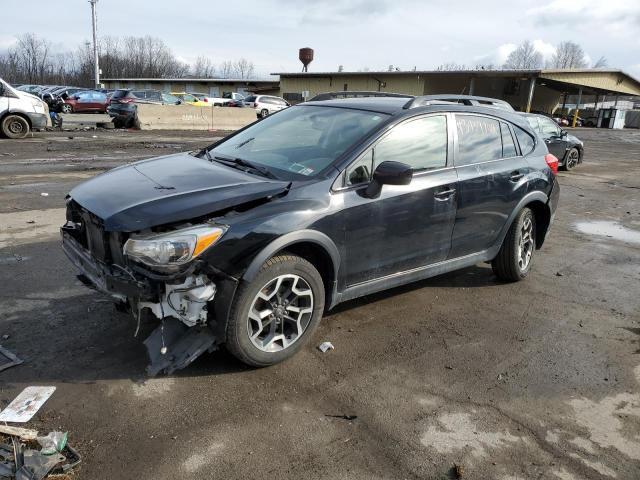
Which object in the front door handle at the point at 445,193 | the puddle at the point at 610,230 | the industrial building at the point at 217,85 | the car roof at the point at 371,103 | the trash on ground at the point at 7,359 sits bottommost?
the puddle at the point at 610,230

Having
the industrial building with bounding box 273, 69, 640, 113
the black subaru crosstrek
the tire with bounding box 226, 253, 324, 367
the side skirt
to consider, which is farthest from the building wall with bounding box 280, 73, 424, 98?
the tire with bounding box 226, 253, 324, 367

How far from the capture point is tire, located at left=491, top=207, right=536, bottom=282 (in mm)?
5203

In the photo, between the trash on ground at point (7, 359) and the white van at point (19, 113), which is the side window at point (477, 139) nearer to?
the trash on ground at point (7, 359)

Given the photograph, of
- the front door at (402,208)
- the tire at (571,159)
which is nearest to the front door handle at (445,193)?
the front door at (402,208)

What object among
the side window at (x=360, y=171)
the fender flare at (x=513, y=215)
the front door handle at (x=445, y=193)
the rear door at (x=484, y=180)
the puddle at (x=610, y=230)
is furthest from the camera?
the puddle at (x=610, y=230)

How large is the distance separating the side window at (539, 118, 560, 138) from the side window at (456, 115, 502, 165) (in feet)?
37.5

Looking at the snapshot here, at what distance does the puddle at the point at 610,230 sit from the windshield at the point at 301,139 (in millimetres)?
5560

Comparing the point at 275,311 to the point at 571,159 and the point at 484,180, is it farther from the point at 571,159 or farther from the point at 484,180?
the point at 571,159

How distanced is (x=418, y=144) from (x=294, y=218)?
4.79 ft

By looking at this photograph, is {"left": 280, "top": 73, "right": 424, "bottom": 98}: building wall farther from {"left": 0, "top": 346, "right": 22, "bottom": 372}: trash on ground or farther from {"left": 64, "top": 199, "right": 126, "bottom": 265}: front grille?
{"left": 0, "top": 346, "right": 22, "bottom": 372}: trash on ground

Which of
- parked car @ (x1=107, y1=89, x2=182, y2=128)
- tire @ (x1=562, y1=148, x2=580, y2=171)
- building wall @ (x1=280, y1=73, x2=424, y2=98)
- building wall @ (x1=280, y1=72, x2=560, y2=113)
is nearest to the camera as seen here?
tire @ (x1=562, y1=148, x2=580, y2=171)

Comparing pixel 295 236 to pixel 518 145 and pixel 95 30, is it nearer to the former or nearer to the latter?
pixel 518 145

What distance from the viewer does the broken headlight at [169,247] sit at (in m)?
3.02

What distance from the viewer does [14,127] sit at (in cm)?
1670
